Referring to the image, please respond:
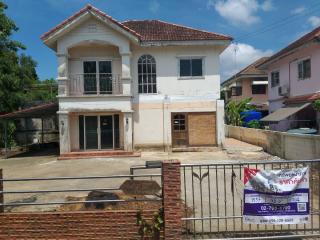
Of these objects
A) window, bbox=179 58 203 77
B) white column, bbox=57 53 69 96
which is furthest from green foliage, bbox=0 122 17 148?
window, bbox=179 58 203 77

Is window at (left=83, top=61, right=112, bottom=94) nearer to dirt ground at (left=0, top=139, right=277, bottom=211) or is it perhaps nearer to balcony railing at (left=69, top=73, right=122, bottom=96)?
balcony railing at (left=69, top=73, right=122, bottom=96)

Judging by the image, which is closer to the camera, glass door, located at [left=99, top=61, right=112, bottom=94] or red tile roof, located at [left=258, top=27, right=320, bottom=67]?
red tile roof, located at [left=258, top=27, right=320, bottom=67]

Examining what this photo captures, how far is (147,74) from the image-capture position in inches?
864

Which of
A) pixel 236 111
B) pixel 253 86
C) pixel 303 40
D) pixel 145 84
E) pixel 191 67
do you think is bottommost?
pixel 236 111

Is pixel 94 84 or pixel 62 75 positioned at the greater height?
pixel 62 75

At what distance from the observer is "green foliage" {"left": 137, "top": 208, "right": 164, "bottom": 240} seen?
6.60 meters

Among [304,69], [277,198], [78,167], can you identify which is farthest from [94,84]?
[277,198]

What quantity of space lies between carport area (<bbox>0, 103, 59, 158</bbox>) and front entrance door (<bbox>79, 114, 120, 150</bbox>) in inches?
111

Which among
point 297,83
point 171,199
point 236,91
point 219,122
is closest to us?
point 171,199

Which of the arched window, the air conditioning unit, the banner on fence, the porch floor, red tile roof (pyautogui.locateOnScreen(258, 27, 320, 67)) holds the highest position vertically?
red tile roof (pyautogui.locateOnScreen(258, 27, 320, 67))

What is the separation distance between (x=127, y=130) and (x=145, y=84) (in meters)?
3.20

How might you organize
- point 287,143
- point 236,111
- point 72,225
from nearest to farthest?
point 72,225 → point 287,143 → point 236,111

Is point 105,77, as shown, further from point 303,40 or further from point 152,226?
point 152,226

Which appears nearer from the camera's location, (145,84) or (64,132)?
(64,132)
